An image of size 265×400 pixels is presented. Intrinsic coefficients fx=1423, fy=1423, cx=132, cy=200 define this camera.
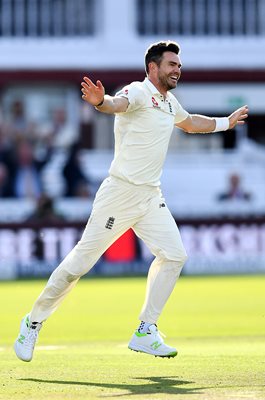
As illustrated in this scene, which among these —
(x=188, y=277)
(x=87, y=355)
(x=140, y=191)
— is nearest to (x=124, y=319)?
(x=87, y=355)

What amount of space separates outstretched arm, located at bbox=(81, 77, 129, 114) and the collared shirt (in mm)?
301

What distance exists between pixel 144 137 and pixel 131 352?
74.7 inches

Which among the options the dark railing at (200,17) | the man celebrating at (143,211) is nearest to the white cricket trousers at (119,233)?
the man celebrating at (143,211)

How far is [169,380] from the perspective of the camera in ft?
27.2

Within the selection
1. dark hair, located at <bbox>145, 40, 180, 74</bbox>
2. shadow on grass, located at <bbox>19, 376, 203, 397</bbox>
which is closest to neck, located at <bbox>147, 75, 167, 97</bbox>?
dark hair, located at <bbox>145, 40, 180, 74</bbox>

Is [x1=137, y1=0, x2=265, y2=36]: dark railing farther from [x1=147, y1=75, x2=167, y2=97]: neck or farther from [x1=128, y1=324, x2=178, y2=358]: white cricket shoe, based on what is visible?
[x1=128, y1=324, x2=178, y2=358]: white cricket shoe

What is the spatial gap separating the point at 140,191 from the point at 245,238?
13.0m

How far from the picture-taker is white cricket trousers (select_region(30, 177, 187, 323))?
899cm

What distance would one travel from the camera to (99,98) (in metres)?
8.34

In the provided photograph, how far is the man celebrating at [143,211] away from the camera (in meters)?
8.98

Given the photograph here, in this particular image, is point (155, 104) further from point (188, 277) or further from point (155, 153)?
point (188, 277)

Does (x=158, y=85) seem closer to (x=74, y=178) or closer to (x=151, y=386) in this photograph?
(x=151, y=386)

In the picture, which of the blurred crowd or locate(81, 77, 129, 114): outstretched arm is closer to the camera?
locate(81, 77, 129, 114): outstretched arm

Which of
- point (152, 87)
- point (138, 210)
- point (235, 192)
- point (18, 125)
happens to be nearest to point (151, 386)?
point (138, 210)
